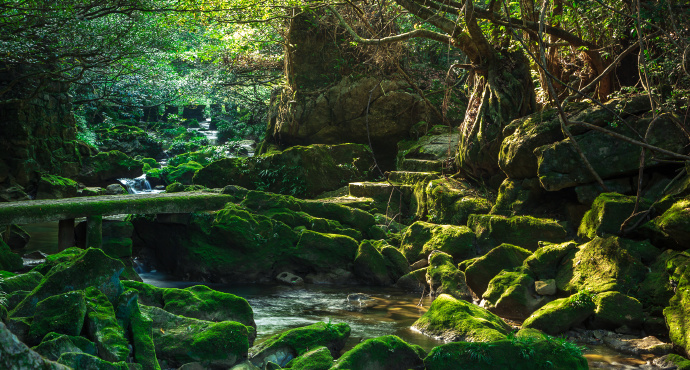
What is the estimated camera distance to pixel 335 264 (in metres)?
10.4

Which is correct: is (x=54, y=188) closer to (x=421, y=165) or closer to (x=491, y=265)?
(x=421, y=165)

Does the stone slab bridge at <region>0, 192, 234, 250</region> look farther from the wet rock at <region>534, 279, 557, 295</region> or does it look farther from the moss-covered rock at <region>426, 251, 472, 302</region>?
the wet rock at <region>534, 279, 557, 295</region>

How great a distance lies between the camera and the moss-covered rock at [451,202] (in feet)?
37.0

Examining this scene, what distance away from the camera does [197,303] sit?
662 cm

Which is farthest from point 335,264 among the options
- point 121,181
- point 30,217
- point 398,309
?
point 121,181

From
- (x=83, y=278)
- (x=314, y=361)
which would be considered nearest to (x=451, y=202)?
(x=314, y=361)

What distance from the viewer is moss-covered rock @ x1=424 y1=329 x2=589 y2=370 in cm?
517

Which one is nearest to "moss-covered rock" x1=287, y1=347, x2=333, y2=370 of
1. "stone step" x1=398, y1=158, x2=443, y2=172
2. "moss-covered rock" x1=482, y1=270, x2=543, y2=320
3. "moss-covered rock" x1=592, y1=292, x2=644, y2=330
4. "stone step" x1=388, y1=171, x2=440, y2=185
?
"moss-covered rock" x1=482, y1=270, x2=543, y2=320

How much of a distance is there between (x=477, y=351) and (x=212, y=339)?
8.19 feet

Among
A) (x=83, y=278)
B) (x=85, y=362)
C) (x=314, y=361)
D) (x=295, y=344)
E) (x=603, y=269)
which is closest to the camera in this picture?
(x=85, y=362)

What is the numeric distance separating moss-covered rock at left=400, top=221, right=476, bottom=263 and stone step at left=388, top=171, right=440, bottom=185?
2030mm

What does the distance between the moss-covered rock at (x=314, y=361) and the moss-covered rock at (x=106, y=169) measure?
16933mm

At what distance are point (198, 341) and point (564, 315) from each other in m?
4.31

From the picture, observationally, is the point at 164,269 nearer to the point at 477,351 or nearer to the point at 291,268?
the point at 291,268
